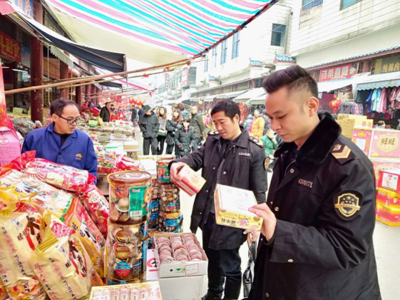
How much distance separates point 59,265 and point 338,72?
1224 cm

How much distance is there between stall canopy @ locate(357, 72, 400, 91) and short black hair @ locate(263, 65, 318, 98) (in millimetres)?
7974

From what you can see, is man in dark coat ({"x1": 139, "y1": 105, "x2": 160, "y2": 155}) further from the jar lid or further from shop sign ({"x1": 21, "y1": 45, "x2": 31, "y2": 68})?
A: the jar lid

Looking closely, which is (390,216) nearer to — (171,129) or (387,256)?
(387,256)

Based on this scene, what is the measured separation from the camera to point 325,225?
3.33 feet

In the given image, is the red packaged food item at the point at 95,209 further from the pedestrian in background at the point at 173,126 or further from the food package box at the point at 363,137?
the pedestrian in background at the point at 173,126

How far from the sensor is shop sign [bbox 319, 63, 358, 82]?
1012 centimetres

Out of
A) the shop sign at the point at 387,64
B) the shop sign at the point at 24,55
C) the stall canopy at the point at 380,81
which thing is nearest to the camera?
the shop sign at the point at 24,55

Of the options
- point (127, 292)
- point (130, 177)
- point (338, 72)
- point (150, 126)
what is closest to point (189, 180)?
point (130, 177)

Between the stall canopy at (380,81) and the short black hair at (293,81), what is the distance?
797 cm

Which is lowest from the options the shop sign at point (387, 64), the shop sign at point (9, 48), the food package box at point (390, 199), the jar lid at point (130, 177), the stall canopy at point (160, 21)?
the food package box at point (390, 199)

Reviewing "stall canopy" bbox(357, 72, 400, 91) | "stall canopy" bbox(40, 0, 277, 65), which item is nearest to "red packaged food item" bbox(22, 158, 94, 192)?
"stall canopy" bbox(40, 0, 277, 65)

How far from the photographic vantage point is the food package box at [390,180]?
4.45 metres

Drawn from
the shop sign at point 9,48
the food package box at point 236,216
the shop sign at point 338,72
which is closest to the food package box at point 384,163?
the food package box at point 236,216

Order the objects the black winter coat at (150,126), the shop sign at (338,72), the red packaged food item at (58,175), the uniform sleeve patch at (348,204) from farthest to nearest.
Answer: the shop sign at (338,72) → the black winter coat at (150,126) → the red packaged food item at (58,175) → the uniform sleeve patch at (348,204)
